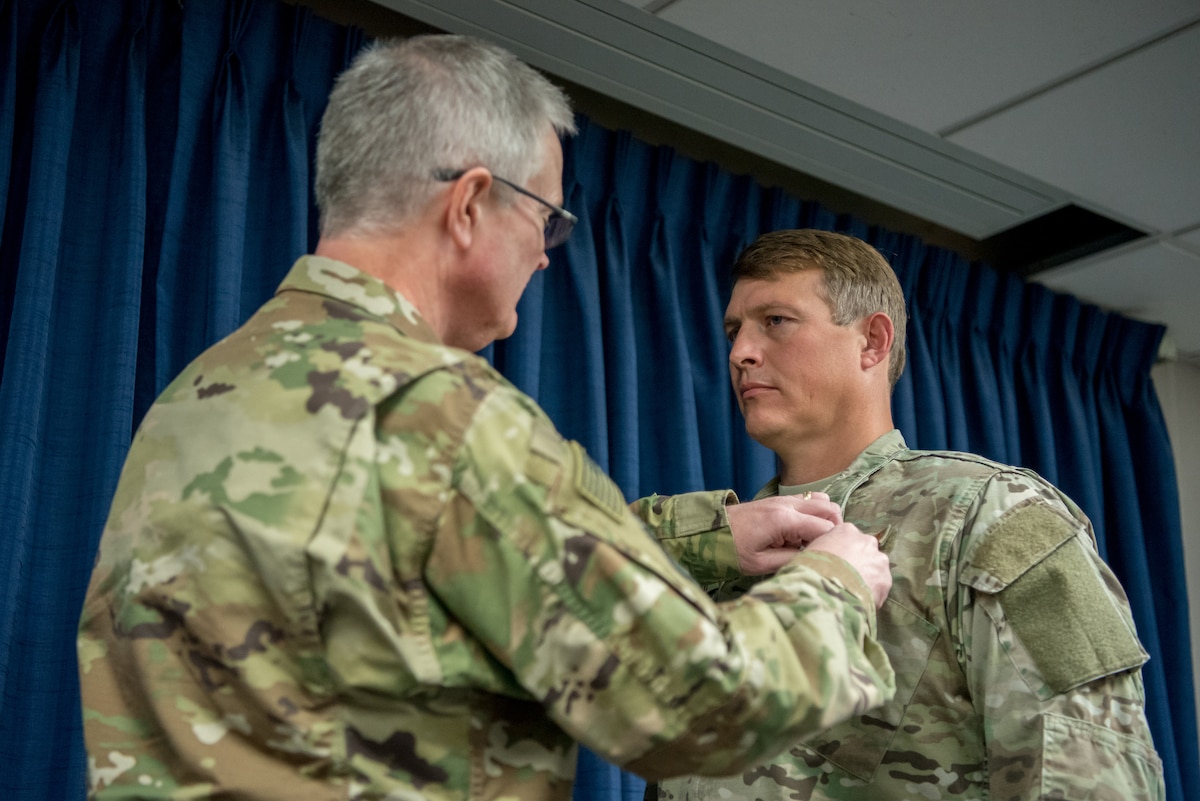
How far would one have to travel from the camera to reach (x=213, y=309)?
5.96 ft

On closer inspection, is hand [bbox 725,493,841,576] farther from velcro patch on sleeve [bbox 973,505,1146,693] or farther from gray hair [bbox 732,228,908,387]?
gray hair [bbox 732,228,908,387]

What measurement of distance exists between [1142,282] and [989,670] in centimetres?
216

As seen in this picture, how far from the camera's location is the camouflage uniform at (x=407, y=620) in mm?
859

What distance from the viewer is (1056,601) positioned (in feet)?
4.34

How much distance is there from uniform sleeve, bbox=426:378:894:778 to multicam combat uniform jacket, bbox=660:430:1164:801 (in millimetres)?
459

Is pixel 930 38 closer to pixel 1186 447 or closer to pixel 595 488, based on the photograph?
pixel 595 488

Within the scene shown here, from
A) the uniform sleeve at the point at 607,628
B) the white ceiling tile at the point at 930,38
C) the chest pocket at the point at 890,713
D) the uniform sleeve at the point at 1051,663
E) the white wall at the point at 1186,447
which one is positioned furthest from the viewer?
the white wall at the point at 1186,447

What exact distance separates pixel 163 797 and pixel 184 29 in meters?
1.41

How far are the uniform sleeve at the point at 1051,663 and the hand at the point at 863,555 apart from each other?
29cm

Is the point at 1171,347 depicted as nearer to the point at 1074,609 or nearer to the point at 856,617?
the point at 1074,609

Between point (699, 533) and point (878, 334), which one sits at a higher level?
point (878, 334)

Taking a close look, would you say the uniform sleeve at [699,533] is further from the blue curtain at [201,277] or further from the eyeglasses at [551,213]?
the blue curtain at [201,277]

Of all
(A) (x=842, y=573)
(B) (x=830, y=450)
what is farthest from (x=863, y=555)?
(B) (x=830, y=450)

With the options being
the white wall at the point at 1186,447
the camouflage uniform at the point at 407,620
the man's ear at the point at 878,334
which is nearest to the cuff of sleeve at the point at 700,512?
the man's ear at the point at 878,334
